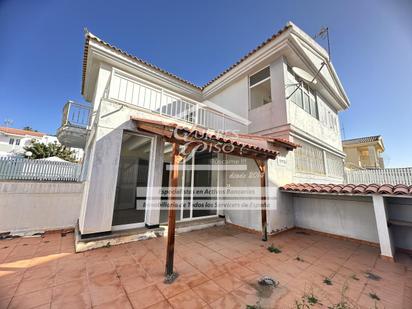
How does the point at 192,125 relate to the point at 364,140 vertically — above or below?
below

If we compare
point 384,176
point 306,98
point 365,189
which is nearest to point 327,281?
point 365,189

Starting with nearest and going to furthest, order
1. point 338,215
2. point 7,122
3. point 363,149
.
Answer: point 338,215 → point 363,149 → point 7,122

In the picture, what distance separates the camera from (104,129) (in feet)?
14.8

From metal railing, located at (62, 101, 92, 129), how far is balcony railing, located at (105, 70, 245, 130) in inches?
87.3

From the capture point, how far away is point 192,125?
256 inches

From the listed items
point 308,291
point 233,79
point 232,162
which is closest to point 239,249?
point 308,291

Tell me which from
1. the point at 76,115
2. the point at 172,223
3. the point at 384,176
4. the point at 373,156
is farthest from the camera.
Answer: the point at 373,156

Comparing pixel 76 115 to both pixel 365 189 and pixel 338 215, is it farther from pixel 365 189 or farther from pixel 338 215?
pixel 338 215

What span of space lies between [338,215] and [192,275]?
18.6 feet

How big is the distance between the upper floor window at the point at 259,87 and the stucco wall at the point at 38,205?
883 cm

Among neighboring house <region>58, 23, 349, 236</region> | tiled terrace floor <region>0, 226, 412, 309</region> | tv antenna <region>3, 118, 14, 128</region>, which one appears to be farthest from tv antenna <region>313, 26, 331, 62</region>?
tv antenna <region>3, 118, 14, 128</region>

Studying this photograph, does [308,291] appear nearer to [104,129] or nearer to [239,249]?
[239,249]

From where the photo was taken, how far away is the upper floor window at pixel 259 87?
8.02m

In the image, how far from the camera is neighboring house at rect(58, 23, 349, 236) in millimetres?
4578
